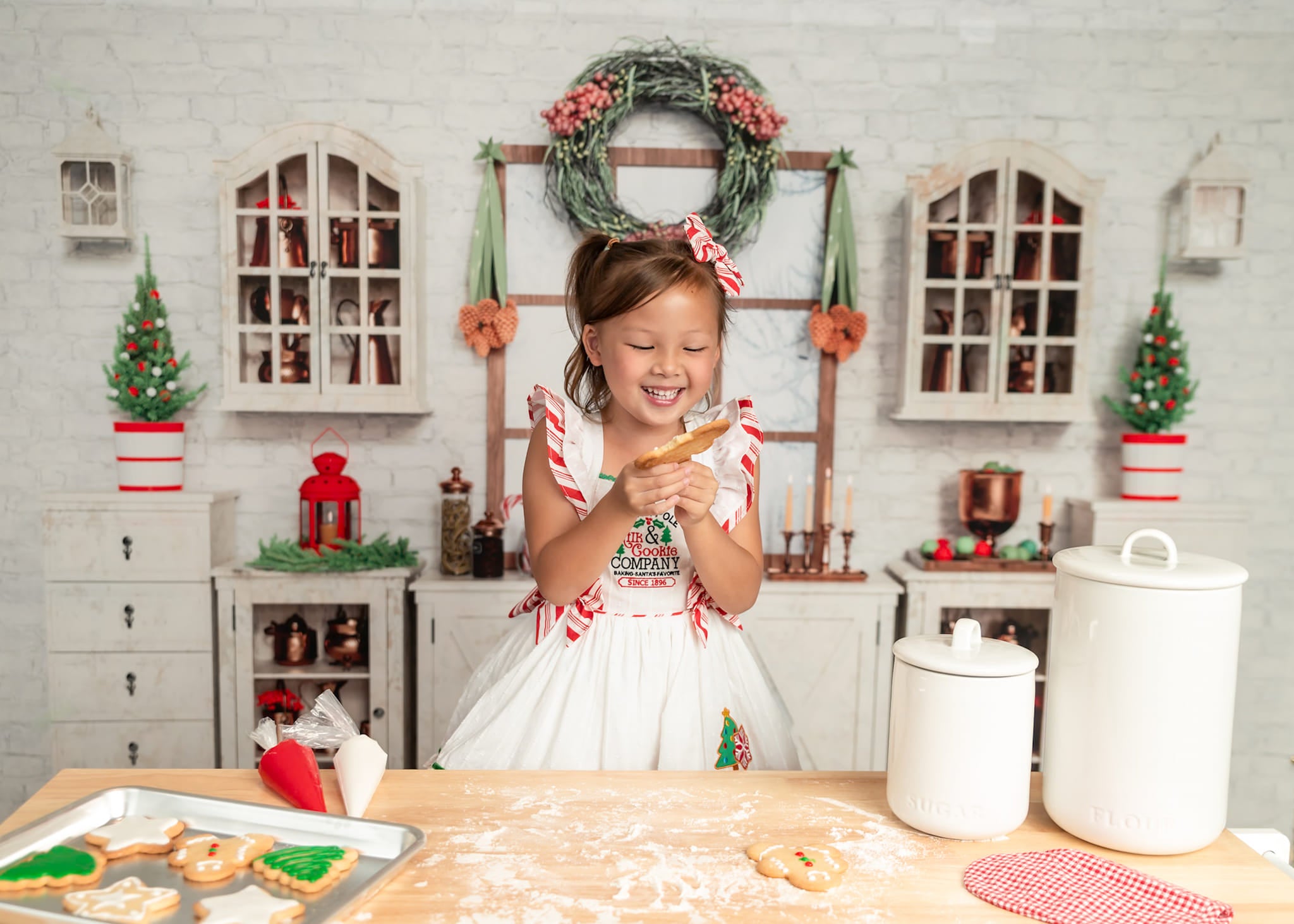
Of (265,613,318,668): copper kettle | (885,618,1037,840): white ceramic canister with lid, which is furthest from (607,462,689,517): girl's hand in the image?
(265,613,318,668): copper kettle

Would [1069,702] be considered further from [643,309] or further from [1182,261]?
[1182,261]

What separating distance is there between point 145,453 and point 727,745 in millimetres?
2362

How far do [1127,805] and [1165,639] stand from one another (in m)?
0.17

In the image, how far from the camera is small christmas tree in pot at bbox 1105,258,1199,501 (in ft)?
10.2

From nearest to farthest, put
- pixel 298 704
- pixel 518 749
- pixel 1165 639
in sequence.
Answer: pixel 1165 639 → pixel 518 749 → pixel 298 704

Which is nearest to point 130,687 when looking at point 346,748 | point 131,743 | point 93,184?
point 131,743

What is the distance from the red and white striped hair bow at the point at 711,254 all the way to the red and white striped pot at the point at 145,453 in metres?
2.27

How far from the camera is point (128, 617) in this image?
2.92 m

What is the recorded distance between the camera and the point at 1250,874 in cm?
87

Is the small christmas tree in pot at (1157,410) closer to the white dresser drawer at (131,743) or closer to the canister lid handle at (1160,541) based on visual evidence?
the canister lid handle at (1160,541)

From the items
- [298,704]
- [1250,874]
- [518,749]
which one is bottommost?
[298,704]

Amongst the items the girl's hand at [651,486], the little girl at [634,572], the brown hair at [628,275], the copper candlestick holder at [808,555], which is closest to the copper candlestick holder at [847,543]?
the copper candlestick holder at [808,555]

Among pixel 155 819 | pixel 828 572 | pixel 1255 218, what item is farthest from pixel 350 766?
pixel 1255 218

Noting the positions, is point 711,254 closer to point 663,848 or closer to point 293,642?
point 663,848
